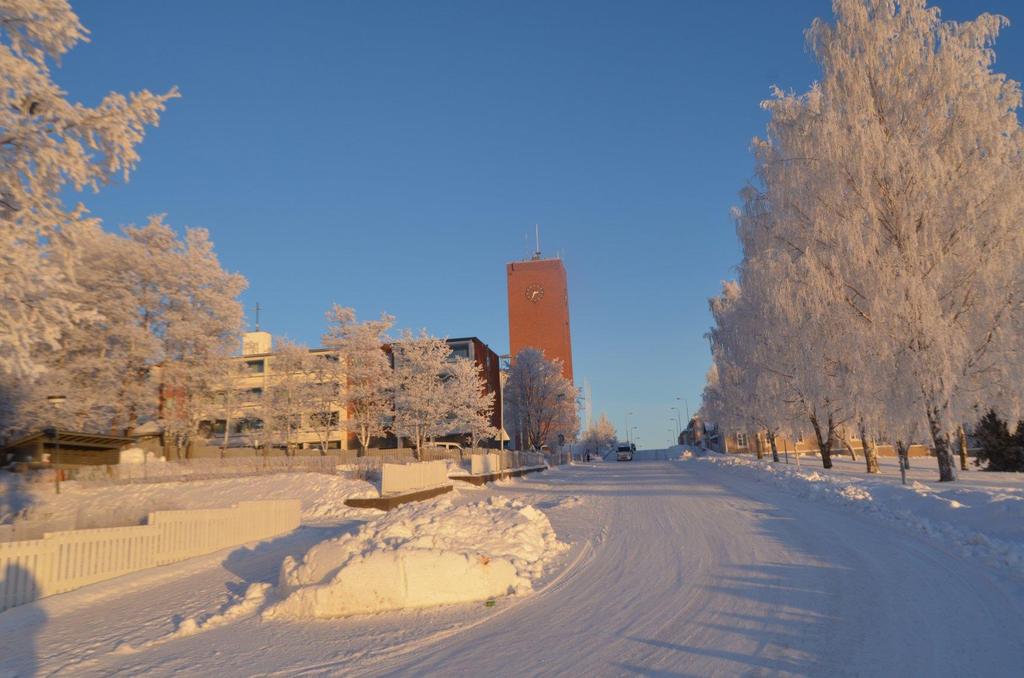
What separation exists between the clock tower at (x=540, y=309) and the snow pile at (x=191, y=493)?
101683 mm

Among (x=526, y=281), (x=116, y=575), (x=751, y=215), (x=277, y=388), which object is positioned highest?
(x=526, y=281)

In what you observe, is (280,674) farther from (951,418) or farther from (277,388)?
(277,388)

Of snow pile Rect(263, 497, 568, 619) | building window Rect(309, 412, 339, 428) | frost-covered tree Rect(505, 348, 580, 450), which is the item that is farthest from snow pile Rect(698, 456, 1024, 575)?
frost-covered tree Rect(505, 348, 580, 450)

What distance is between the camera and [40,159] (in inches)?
323

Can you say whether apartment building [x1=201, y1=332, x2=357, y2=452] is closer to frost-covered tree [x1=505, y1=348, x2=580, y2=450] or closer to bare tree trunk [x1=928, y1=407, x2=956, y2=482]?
frost-covered tree [x1=505, y1=348, x2=580, y2=450]

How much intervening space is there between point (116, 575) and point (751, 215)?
27634mm

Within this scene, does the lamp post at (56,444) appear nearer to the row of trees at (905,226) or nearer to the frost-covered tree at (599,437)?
the row of trees at (905,226)

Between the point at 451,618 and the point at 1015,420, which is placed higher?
the point at 1015,420

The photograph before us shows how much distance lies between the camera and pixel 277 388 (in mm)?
44125

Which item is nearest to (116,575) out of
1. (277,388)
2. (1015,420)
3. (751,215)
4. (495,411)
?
(1015,420)

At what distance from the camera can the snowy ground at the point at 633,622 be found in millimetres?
5719

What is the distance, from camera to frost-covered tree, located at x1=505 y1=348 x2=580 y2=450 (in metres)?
63.2

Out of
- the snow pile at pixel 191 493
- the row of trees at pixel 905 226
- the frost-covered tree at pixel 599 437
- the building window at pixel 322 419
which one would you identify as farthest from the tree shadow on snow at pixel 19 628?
the frost-covered tree at pixel 599 437

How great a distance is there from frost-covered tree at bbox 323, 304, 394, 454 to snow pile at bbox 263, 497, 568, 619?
3160 centimetres
